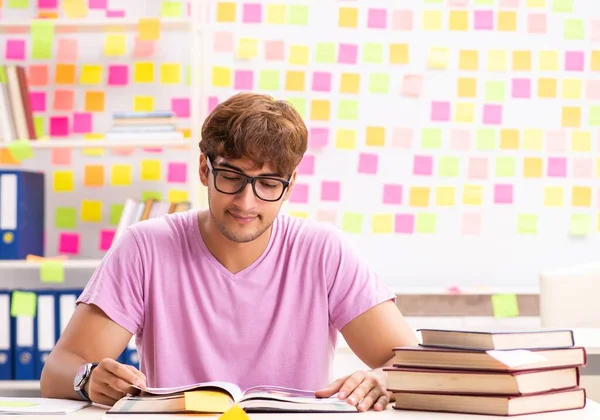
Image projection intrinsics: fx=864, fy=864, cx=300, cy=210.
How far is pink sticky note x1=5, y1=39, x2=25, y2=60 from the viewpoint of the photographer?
139 inches

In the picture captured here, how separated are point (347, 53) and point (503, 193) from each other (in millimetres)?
845

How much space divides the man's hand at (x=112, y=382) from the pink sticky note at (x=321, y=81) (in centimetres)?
225

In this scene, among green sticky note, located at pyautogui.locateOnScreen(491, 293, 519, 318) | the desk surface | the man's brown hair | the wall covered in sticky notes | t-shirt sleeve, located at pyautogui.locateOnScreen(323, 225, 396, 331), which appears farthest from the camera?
the wall covered in sticky notes

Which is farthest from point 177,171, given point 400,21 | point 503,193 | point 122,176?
point 503,193

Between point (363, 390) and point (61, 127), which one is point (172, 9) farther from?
point (363, 390)

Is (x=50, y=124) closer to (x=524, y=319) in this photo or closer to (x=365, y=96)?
(x=365, y=96)

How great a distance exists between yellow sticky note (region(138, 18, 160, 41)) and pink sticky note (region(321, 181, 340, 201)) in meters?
0.88

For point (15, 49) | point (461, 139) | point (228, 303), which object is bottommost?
point (228, 303)

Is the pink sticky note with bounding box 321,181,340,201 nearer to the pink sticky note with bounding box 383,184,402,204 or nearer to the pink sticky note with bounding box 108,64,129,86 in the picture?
the pink sticky note with bounding box 383,184,402,204

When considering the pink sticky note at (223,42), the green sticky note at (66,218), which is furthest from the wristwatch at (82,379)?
the pink sticky note at (223,42)

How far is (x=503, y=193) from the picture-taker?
11.4 ft

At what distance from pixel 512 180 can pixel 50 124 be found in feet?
6.20

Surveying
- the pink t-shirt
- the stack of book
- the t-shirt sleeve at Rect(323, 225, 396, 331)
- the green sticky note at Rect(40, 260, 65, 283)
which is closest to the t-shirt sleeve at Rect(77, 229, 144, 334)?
the pink t-shirt

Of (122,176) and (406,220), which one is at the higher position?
(122,176)
